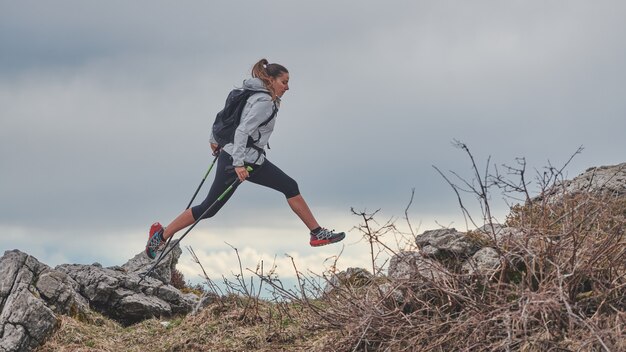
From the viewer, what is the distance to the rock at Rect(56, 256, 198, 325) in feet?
40.5

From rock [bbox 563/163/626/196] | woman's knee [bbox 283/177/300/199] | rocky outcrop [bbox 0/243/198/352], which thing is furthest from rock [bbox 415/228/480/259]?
rock [bbox 563/163/626/196]

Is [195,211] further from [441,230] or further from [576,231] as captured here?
[576,231]

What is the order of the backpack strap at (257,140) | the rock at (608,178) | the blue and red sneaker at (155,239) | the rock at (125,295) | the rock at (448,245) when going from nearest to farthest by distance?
the rock at (448,245)
the backpack strap at (257,140)
the rock at (125,295)
the blue and red sneaker at (155,239)
the rock at (608,178)

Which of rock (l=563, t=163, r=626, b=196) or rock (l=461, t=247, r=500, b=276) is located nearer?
rock (l=461, t=247, r=500, b=276)

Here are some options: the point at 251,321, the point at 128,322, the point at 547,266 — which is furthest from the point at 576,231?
the point at 128,322

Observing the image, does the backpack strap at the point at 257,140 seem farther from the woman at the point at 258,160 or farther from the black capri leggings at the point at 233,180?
the black capri leggings at the point at 233,180

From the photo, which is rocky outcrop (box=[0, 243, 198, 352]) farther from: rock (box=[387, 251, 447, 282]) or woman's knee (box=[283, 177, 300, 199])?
rock (box=[387, 251, 447, 282])

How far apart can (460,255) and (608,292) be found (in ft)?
5.94

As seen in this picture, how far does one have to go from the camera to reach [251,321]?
977 centimetres

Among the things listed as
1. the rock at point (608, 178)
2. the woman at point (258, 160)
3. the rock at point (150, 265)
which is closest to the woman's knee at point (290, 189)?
the woman at point (258, 160)

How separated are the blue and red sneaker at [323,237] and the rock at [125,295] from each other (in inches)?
85.1

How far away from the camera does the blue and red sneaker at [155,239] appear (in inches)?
508

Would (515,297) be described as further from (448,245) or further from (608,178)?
(608,178)

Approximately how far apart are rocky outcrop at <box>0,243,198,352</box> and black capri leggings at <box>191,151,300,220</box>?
5.35ft
